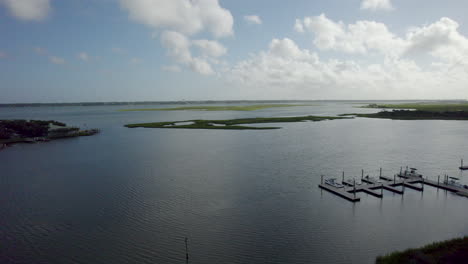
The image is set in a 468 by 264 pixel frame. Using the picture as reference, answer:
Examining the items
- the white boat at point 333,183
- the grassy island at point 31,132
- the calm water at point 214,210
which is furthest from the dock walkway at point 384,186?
the grassy island at point 31,132

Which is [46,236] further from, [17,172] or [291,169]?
[291,169]

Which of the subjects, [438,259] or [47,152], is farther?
[47,152]

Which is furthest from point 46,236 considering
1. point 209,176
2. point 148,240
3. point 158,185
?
point 209,176

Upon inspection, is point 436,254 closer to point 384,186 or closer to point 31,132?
point 384,186

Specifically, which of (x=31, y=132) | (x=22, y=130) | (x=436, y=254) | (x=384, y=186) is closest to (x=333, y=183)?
(x=384, y=186)

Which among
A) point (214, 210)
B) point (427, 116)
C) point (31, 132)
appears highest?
point (427, 116)

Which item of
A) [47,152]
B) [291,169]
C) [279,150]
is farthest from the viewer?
[47,152]
